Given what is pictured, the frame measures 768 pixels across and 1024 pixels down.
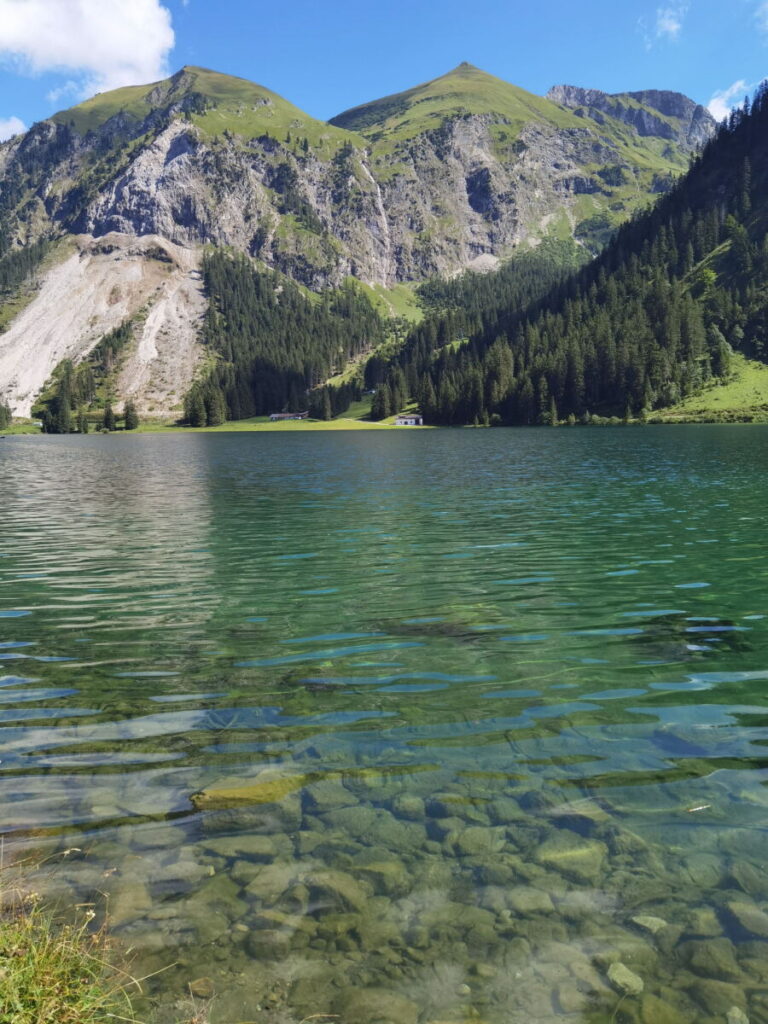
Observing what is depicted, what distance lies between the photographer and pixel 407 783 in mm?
9938

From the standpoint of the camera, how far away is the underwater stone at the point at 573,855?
783 centimetres

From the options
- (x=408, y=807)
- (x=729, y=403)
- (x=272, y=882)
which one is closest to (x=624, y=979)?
(x=408, y=807)

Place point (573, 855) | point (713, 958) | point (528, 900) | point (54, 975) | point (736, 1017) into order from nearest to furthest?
point (54, 975), point (736, 1017), point (713, 958), point (528, 900), point (573, 855)

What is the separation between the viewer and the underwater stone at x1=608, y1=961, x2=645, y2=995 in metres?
6.12

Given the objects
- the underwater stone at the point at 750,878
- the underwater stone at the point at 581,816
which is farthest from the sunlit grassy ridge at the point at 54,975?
the underwater stone at the point at 750,878

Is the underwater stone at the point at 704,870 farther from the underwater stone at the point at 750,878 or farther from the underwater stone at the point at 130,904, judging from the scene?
the underwater stone at the point at 130,904

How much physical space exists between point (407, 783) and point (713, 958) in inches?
184

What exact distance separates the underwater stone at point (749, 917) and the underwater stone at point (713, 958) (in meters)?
0.41

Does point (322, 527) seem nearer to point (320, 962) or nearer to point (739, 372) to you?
point (320, 962)

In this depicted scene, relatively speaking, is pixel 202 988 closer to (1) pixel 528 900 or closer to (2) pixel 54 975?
(2) pixel 54 975

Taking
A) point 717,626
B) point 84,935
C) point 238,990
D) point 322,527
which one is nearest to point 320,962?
point 238,990

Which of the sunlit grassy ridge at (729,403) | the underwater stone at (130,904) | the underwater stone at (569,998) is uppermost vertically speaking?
the sunlit grassy ridge at (729,403)

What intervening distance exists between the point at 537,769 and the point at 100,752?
778cm

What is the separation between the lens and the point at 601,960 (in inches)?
254
